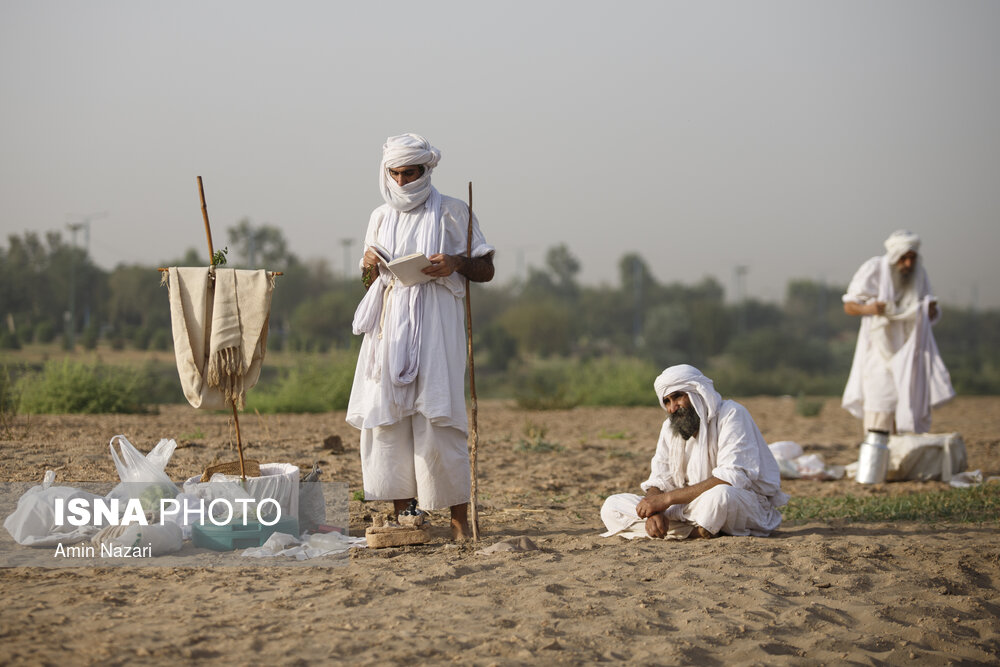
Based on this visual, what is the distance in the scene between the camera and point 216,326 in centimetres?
461

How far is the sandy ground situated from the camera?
3.28 metres

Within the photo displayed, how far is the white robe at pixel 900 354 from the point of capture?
7949 mm

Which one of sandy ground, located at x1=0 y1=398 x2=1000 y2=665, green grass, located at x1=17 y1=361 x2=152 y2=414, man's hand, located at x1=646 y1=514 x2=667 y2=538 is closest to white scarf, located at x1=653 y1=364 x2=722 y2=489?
man's hand, located at x1=646 y1=514 x2=667 y2=538

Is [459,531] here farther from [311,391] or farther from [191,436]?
[311,391]

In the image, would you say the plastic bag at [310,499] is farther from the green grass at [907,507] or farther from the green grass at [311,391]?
the green grass at [311,391]

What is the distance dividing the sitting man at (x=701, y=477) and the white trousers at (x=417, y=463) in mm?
1029

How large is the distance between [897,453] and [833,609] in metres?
4.40

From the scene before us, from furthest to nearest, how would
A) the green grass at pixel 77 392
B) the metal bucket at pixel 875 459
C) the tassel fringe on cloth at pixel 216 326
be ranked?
the green grass at pixel 77 392 < the metal bucket at pixel 875 459 < the tassel fringe on cloth at pixel 216 326

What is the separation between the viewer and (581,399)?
15789mm

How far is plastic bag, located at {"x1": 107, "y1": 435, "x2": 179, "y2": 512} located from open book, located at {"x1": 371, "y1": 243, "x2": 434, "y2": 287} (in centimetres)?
157

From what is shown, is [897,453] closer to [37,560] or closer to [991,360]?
[37,560]

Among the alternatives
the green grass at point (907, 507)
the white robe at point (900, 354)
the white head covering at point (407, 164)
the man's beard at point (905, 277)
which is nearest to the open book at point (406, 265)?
the white head covering at point (407, 164)

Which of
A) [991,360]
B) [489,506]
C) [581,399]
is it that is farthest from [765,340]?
[489,506]

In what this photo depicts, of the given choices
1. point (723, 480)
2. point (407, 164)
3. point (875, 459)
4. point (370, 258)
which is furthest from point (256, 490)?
point (875, 459)
